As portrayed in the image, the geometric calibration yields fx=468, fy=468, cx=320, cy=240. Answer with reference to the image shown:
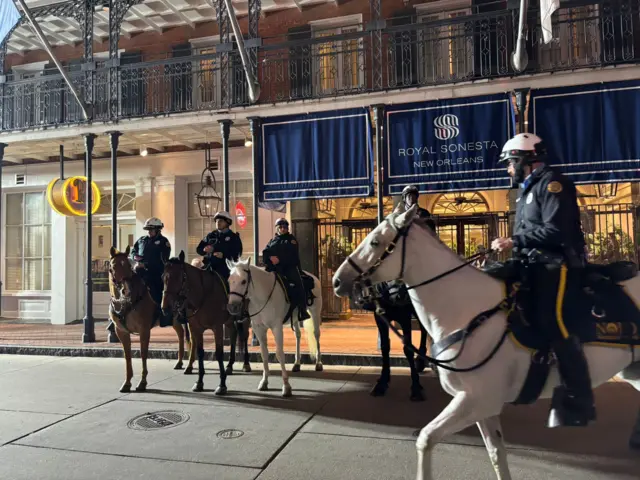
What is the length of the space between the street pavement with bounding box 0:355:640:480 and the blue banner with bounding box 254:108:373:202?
415cm

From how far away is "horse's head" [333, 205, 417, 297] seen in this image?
329 centimetres

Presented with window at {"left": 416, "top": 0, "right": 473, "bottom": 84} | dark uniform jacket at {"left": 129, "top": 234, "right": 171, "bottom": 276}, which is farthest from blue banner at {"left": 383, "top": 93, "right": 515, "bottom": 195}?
dark uniform jacket at {"left": 129, "top": 234, "right": 171, "bottom": 276}

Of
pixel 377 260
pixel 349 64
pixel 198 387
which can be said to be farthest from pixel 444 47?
pixel 377 260

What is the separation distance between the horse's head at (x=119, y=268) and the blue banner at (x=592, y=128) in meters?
7.51

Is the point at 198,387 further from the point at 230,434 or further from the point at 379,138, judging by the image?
the point at 379,138

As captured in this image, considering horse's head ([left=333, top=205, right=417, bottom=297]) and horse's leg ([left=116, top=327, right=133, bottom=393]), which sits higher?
horse's head ([left=333, top=205, right=417, bottom=297])

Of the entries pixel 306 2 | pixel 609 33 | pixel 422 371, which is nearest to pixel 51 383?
pixel 422 371

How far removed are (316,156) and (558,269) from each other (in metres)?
7.18

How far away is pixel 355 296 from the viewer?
10.7ft

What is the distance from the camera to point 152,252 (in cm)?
801

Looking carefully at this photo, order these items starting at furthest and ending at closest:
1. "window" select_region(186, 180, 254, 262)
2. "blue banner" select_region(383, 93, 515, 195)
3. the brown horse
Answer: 1. "window" select_region(186, 180, 254, 262)
2. "blue banner" select_region(383, 93, 515, 195)
3. the brown horse

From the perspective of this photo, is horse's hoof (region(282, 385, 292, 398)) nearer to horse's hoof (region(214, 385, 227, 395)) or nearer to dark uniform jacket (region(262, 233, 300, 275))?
horse's hoof (region(214, 385, 227, 395))

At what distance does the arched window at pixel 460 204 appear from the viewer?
12.8 m

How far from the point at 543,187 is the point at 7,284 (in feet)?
53.2
